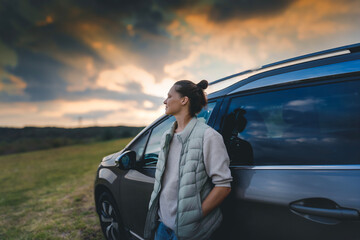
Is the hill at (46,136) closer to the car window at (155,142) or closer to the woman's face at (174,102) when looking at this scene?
the car window at (155,142)

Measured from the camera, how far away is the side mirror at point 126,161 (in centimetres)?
222

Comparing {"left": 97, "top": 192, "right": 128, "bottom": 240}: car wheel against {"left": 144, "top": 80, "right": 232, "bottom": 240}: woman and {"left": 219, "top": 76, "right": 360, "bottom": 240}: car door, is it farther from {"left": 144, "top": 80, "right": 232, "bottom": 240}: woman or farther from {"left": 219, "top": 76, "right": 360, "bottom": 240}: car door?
{"left": 219, "top": 76, "right": 360, "bottom": 240}: car door

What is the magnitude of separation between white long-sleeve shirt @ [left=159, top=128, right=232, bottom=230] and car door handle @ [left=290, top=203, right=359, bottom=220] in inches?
14.9

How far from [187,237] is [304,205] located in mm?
691

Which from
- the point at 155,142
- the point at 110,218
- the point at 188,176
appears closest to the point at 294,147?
the point at 188,176

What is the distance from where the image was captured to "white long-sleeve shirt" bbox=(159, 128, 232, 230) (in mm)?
1284

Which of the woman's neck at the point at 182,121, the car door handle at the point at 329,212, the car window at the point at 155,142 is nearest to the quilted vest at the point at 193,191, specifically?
the woman's neck at the point at 182,121

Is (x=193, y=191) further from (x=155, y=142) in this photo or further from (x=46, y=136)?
(x=46, y=136)

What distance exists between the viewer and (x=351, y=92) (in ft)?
3.94

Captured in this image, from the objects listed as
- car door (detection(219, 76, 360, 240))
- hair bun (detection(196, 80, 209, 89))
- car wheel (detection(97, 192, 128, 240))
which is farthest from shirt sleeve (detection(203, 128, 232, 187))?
car wheel (detection(97, 192, 128, 240))

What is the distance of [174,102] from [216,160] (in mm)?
559

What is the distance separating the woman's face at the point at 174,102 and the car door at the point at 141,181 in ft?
1.60

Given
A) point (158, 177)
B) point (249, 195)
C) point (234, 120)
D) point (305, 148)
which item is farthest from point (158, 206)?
point (305, 148)

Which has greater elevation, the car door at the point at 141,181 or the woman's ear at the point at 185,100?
the woman's ear at the point at 185,100
